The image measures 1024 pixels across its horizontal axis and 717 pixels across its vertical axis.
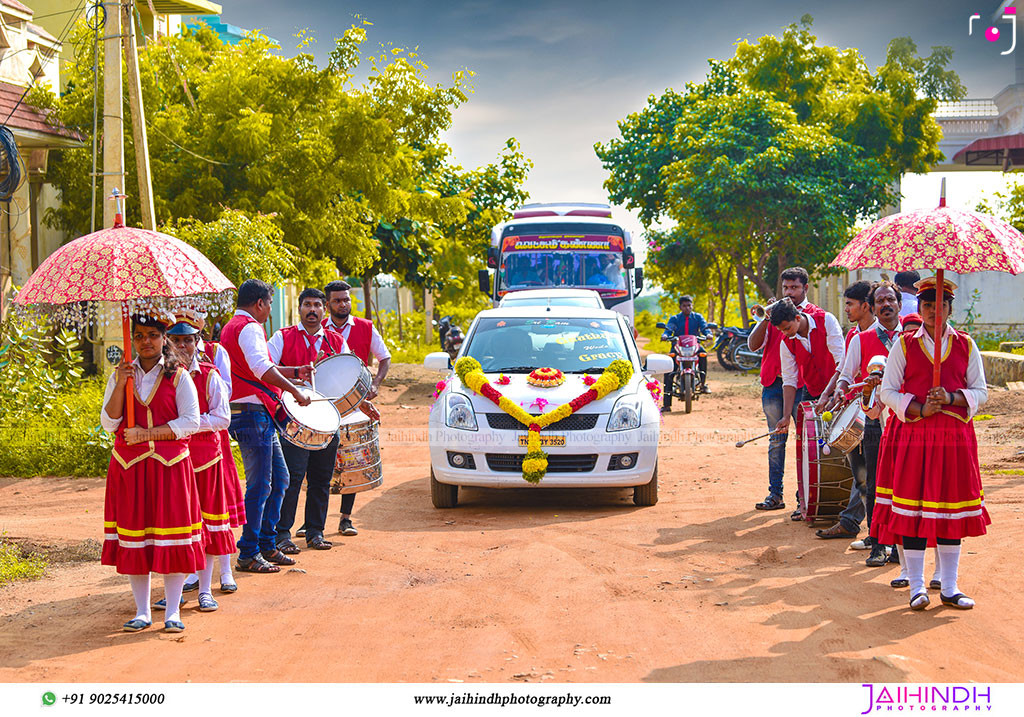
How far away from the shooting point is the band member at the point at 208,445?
6145 millimetres

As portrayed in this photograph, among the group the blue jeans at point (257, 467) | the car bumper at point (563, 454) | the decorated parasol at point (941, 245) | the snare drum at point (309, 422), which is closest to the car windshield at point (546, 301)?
the car bumper at point (563, 454)

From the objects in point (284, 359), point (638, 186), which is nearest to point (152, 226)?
point (284, 359)

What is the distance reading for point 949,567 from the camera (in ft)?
20.0

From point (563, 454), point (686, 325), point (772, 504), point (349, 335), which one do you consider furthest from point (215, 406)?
point (686, 325)

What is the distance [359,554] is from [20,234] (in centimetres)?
1288

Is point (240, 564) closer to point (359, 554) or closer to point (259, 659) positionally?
point (359, 554)

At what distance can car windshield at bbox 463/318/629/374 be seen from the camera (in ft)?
32.9

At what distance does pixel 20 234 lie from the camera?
59.0ft

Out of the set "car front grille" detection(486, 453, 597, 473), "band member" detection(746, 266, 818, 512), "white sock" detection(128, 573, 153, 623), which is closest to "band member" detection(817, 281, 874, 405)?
"band member" detection(746, 266, 818, 512)

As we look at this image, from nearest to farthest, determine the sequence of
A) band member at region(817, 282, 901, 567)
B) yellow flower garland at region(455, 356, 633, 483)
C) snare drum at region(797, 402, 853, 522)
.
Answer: band member at region(817, 282, 901, 567), snare drum at region(797, 402, 853, 522), yellow flower garland at region(455, 356, 633, 483)

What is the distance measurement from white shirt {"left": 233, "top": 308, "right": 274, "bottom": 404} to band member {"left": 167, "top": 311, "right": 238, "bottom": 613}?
58cm

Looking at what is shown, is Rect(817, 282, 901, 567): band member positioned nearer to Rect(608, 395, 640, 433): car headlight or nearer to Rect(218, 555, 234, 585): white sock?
Rect(608, 395, 640, 433): car headlight

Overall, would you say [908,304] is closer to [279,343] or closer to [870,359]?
[870,359]
